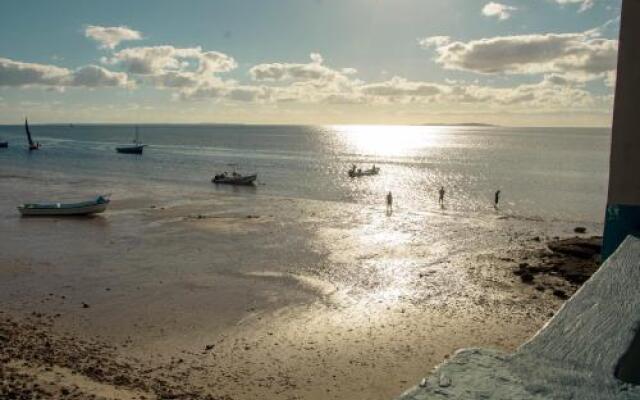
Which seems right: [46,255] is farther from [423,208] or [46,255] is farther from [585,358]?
[423,208]

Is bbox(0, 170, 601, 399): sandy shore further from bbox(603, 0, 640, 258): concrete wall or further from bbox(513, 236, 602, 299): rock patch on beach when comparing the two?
bbox(603, 0, 640, 258): concrete wall

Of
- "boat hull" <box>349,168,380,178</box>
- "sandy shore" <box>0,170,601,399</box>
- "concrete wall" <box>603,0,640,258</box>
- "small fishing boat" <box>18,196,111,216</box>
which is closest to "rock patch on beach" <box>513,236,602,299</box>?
"sandy shore" <box>0,170,601,399</box>

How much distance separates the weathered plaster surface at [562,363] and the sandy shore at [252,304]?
9.33 m

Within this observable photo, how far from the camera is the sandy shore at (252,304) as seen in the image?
12.3 metres

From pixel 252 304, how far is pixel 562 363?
16.0 m

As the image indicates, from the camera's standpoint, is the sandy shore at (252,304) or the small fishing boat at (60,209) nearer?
the sandy shore at (252,304)

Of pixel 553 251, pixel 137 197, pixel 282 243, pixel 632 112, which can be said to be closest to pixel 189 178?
pixel 137 197

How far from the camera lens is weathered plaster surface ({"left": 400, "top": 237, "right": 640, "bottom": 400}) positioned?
8.29 feet

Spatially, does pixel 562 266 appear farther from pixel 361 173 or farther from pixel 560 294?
pixel 361 173

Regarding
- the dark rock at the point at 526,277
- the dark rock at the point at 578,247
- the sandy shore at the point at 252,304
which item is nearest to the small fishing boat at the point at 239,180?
the sandy shore at the point at 252,304

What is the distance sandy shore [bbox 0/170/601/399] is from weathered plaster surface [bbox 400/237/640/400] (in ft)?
30.6

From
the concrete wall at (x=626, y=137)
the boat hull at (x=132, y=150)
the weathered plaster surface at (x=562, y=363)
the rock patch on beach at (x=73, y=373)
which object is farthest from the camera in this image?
the boat hull at (x=132, y=150)

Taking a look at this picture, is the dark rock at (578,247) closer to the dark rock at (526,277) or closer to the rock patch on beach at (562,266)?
the rock patch on beach at (562,266)

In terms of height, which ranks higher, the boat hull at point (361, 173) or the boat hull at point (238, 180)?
the boat hull at point (361, 173)
